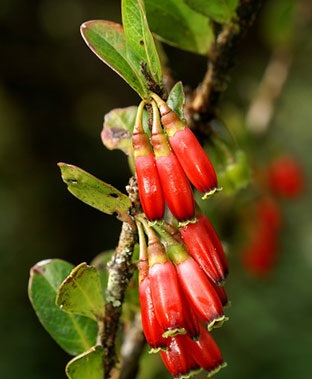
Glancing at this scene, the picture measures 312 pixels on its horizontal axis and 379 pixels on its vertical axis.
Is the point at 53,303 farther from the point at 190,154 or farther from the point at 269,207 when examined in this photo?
the point at 269,207

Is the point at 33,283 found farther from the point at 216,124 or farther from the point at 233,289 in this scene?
the point at 233,289

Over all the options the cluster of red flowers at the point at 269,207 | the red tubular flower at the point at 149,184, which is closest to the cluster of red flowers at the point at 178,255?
the red tubular flower at the point at 149,184

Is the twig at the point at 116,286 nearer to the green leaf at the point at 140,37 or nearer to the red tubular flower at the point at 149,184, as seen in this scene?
the red tubular flower at the point at 149,184

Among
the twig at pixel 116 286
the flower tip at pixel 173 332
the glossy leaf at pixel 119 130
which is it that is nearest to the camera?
the flower tip at pixel 173 332

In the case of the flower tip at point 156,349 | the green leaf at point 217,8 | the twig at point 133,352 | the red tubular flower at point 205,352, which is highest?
the green leaf at point 217,8

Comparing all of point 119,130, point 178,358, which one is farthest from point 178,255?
point 119,130

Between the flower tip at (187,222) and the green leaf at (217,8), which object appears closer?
the flower tip at (187,222)

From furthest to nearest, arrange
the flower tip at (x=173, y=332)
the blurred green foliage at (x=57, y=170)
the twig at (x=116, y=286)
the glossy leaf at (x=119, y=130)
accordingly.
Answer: the blurred green foliage at (x=57, y=170)
the glossy leaf at (x=119, y=130)
the twig at (x=116, y=286)
the flower tip at (x=173, y=332)

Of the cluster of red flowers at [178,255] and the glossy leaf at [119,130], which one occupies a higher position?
the glossy leaf at [119,130]
